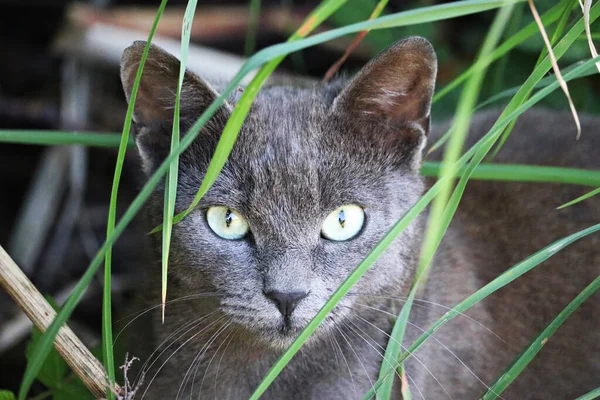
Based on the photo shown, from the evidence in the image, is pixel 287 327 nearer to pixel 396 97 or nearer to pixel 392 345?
pixel 392 345

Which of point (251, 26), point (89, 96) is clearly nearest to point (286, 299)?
point (251, 26)

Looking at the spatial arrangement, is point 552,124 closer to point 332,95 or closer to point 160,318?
point 332,95

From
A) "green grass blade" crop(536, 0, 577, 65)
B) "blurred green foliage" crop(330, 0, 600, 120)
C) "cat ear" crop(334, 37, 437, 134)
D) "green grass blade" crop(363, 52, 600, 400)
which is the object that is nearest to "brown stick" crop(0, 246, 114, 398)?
"green grass blade" crop(363, 52, 600, 400)

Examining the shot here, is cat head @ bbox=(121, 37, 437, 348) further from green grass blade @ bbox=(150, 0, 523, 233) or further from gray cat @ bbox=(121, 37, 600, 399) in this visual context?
green grass blade @ bbox=(150, 0, 523, 233)

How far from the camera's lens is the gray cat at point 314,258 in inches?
64.7

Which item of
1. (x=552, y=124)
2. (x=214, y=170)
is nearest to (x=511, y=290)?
(x=552, y=124)

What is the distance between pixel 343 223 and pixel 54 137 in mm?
581

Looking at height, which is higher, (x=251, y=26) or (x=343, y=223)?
(x=251, y=26)

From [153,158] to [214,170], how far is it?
0.48m

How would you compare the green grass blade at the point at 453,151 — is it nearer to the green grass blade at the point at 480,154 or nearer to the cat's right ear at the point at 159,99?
the green grass blade at the point at 480,154

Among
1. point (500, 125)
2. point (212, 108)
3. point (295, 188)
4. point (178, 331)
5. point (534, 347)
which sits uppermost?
point (500, 125)

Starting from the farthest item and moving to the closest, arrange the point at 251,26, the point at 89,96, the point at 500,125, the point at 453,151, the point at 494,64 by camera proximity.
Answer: the point at 89,96
the point at 494,64
the point at 251,26
the point at 500,125
the point at 453,151

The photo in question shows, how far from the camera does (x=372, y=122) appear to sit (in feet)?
5.91

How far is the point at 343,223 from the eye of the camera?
1.71 metres
